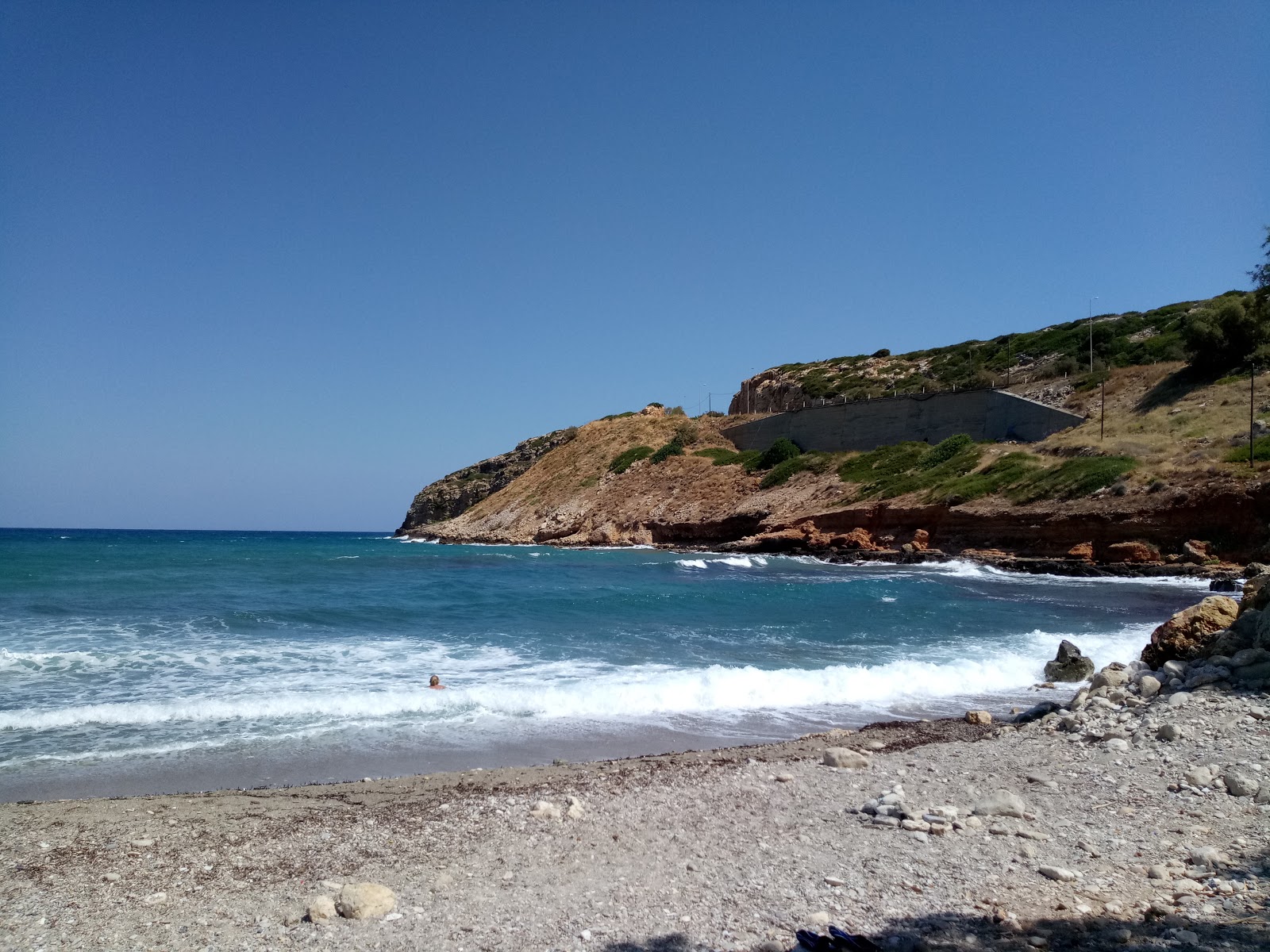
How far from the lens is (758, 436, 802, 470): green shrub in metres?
59.9

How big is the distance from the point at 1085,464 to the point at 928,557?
8.21m

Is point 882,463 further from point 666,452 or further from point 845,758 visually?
point 845,758

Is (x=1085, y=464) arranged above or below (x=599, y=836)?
above

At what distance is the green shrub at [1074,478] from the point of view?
115 feet

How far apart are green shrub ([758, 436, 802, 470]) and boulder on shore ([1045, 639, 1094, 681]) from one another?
46290mm

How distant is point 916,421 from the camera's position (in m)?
54.9

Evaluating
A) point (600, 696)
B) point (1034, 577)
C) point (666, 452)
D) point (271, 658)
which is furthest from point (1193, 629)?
point (666, 452)

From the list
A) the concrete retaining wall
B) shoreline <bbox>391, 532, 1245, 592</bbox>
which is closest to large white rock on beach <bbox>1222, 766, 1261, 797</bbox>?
shoreline <bbox>391, 532, 1245, 592</bbox>

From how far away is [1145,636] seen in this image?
16.9 metres

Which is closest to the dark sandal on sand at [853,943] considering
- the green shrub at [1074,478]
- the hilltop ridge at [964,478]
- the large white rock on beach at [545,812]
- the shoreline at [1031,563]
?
the large white rock on beach at [545,812]

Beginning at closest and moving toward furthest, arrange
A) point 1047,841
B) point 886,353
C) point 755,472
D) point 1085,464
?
point 1047,841, point 1085,464, point 755,472, point 886,353

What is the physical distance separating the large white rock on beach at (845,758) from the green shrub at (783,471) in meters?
48.7

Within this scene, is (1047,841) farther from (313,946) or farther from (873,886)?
(313,946)

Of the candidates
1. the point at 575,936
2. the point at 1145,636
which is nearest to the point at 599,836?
the point at 575,936
